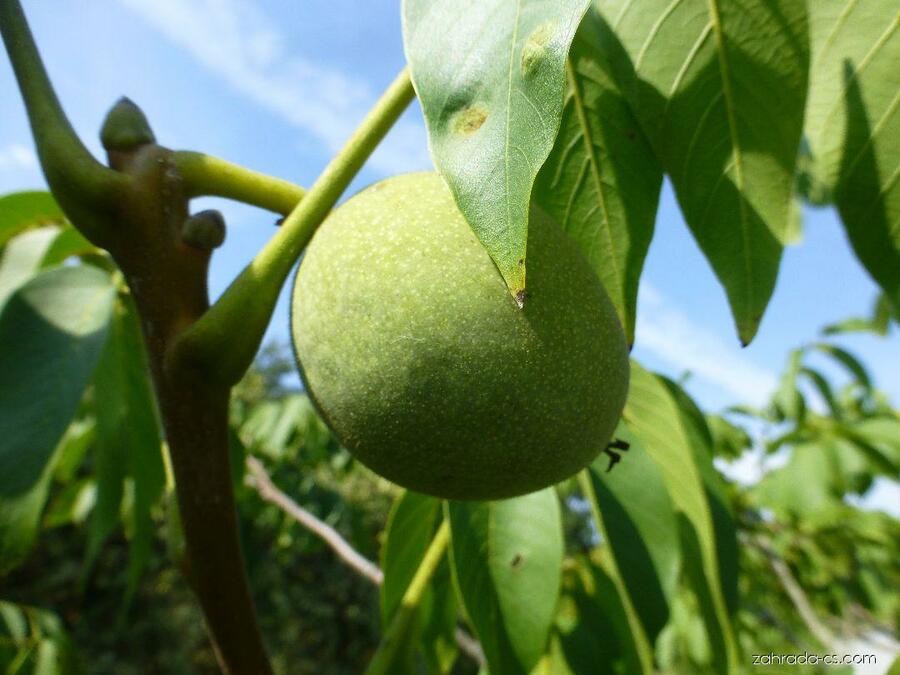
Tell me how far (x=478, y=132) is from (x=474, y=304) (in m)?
0.22

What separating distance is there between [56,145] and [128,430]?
72 cm

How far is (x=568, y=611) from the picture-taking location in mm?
1873

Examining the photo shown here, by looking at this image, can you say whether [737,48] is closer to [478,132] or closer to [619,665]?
[478,132]

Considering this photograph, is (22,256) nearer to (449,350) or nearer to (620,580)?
(449,350)

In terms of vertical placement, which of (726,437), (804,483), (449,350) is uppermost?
(449,350)

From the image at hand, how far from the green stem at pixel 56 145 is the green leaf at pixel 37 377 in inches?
9.8

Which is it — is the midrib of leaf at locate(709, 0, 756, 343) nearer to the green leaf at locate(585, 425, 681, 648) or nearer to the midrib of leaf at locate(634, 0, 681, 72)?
the midrib of leaf at locate(634, 0, 681, 72)

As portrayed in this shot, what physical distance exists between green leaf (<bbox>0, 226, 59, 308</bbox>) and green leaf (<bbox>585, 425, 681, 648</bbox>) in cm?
100

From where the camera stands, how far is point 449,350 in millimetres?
712

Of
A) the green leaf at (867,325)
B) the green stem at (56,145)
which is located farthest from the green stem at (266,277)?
the green leaf at (867,325)

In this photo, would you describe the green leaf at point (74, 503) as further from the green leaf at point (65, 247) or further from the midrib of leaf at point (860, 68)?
the midrib of leaf at point (860, 68)

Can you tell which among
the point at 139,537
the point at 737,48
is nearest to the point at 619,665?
the point at 139,537

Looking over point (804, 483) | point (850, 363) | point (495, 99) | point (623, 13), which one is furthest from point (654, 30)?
point (850, 363)

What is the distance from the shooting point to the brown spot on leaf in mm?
535
